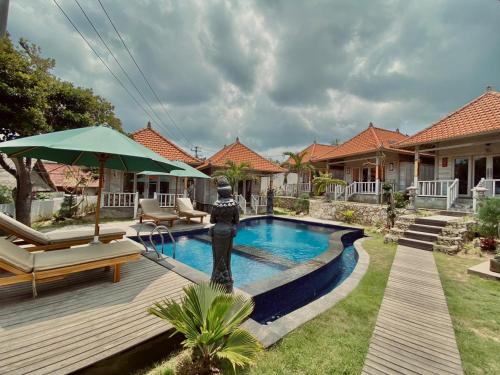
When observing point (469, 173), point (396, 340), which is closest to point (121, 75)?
point (396, 340)

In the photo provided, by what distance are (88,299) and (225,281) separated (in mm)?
2018

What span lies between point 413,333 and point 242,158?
54.7ft

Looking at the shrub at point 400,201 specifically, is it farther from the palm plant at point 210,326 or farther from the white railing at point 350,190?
the palm plant at point 210,326

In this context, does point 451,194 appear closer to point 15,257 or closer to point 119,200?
point 15,257

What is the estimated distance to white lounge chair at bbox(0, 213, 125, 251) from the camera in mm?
4023

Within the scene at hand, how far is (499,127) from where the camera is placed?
9430 millimetres

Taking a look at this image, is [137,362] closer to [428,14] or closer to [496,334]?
[496,334]

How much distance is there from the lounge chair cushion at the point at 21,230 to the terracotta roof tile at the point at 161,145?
37.4 ft

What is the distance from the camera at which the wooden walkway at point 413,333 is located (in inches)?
105

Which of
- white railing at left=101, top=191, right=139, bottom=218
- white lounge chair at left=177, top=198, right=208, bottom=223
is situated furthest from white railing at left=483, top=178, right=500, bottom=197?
white railing at left=101, top=191, right=139, bottom=218

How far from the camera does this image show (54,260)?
3.60m

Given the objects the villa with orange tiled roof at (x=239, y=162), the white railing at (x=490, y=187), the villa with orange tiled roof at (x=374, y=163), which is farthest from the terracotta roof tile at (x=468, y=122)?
the villa with orange tiled roof at (x=239, y=162)

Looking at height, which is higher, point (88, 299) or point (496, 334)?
point (88, 299)

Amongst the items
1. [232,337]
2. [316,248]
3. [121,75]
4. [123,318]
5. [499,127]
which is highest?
[121,75]
